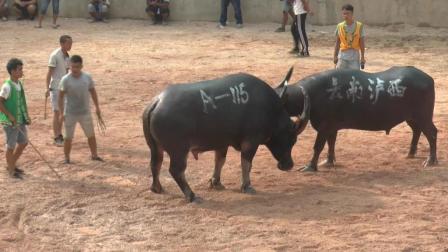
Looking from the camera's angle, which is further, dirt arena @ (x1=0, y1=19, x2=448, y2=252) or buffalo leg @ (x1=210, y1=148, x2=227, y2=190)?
buffalo leg @ (x1=210, y1=148, x2=227, y2=190)

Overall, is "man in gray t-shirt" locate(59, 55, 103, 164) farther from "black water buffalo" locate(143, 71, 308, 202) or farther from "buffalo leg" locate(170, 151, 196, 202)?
"buffalo leg" locate(170, 151, 196, 202)

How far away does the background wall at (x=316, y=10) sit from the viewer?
73.2 ft

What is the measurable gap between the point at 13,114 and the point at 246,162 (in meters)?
2.87

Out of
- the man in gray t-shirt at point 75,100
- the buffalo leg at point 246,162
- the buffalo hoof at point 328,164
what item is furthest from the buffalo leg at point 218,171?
the man in gray t-shirt at point 75,100

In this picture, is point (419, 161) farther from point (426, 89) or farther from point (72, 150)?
point (72, 150)

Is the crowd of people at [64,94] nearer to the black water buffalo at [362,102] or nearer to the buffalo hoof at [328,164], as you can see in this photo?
the black water buffalo at [362,102]

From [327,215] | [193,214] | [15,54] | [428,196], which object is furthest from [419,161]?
[15,54]

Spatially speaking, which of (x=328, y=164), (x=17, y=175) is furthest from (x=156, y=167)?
(x=328, y=164)

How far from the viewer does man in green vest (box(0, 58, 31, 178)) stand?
30.9 feet

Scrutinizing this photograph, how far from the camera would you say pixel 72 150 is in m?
11.1

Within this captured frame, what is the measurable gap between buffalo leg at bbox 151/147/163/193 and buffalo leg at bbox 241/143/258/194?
37.0 inches

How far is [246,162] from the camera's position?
905cm

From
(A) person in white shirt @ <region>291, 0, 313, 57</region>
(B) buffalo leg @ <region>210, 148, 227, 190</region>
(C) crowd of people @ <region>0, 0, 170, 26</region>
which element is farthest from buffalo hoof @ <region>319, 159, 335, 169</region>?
(C) crowd of people @ <region>0, 0, 170, 26</region>

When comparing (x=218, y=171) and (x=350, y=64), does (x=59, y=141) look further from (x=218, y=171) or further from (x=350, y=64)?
(x=350, y=64)
